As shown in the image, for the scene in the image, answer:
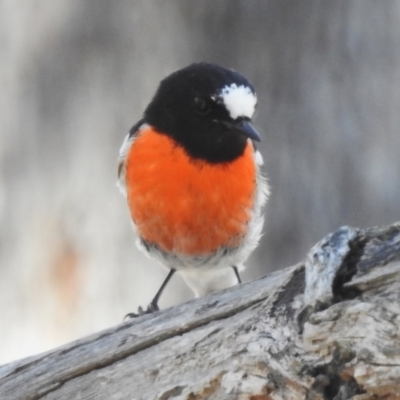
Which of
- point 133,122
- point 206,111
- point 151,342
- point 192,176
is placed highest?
point 133,122

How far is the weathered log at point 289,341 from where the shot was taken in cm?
160

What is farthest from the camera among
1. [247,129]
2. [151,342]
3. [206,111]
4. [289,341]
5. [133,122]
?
[133,122]

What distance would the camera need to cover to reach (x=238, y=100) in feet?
8.90

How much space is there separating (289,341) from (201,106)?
1398 millimetres

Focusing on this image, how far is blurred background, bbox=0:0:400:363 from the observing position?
3061 mm

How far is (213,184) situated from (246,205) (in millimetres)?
A: 187

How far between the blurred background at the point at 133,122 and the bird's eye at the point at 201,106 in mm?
313

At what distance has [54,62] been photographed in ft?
10.6

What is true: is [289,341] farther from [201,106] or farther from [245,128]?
[201,106]

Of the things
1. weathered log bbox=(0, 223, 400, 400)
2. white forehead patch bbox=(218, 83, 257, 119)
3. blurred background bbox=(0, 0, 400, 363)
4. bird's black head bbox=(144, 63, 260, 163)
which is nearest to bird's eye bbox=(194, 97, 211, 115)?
bird's black head bbox=(144, 63, 260, 163)

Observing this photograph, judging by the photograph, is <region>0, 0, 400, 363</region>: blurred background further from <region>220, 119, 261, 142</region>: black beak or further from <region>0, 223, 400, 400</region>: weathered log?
<region>0, 223, 400, 400</region>: weathered log

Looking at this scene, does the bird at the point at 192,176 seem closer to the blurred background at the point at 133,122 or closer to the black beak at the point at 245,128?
the black beak at the point at 245,128

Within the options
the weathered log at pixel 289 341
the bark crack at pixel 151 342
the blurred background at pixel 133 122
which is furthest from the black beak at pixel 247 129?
the bark crack at pixel 151 342

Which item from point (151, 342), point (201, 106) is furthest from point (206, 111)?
point (151, 342)
